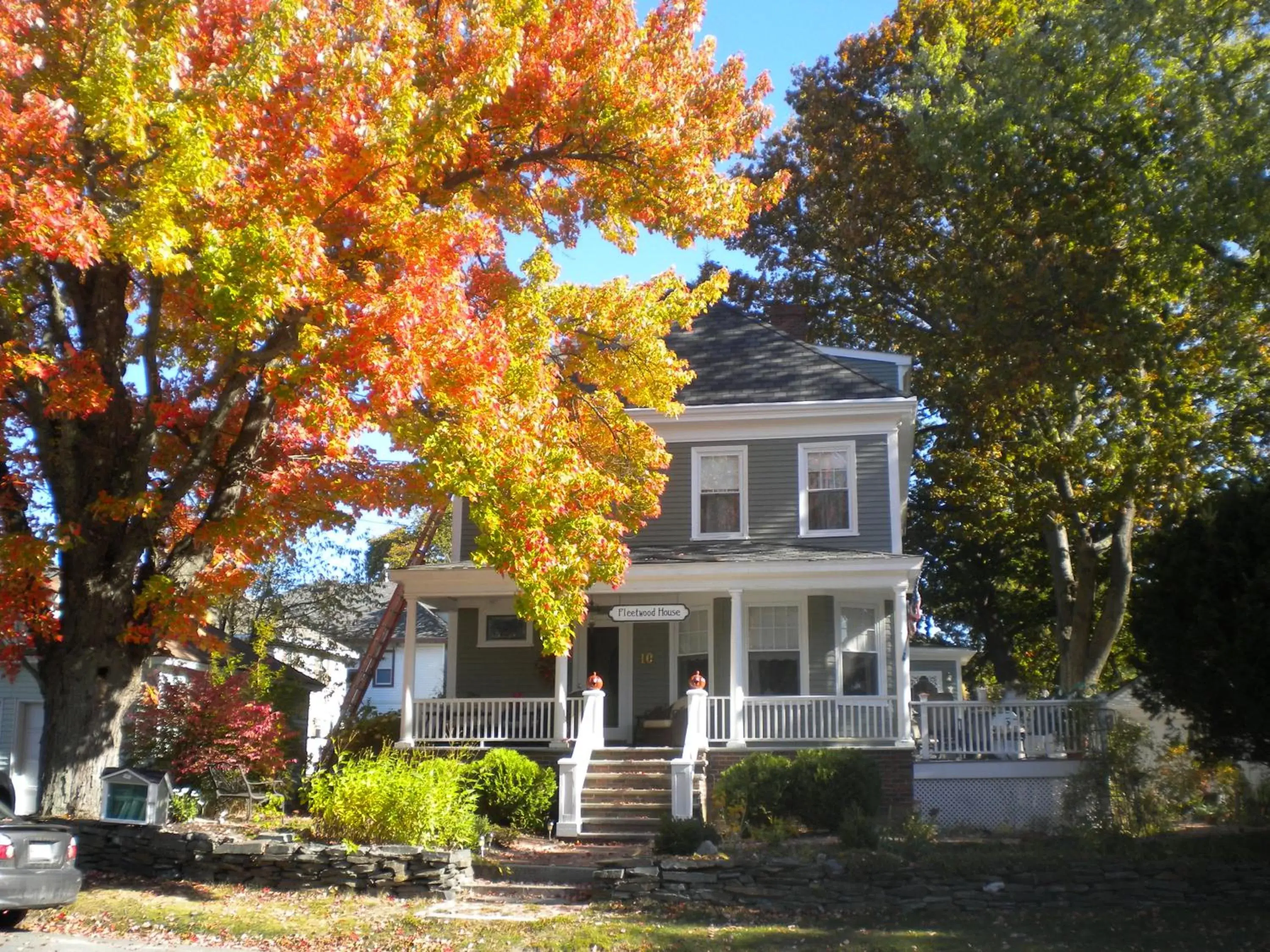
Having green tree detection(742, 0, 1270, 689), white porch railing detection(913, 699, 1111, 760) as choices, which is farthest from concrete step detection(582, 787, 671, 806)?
green tree detection(742, 0, 1270, 689)

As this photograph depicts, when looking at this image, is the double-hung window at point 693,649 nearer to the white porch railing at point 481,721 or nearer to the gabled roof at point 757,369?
the white porch railing at point 481,721

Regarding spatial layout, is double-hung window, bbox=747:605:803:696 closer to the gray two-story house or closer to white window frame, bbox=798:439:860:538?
the gray two-story house

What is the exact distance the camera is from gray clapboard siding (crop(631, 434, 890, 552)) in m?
20.1

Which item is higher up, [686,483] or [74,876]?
[686,483]

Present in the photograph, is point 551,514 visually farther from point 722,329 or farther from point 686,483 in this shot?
point 722,329

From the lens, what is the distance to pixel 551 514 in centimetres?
1326

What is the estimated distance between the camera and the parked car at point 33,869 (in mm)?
10273

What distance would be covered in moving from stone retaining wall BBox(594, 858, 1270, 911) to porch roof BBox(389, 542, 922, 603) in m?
6.47

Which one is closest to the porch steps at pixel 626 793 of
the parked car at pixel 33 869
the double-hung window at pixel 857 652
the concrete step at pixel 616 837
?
the concrete step at pixel 616 837

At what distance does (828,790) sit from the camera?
15344 mm

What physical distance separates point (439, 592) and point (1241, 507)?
12.3m

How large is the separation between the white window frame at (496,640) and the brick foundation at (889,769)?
4845 millimetres

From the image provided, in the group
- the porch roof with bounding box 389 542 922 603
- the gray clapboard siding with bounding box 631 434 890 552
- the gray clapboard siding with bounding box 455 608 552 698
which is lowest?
the gray clapboard siding with bounding box 455 608 552 698

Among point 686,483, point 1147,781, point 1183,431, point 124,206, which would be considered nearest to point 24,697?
point 686,483
